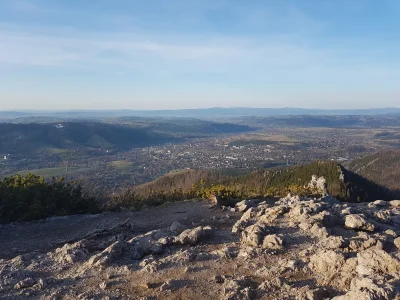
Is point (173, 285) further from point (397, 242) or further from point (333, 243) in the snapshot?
point (397, 242)

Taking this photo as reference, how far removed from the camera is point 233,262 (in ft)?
35.0

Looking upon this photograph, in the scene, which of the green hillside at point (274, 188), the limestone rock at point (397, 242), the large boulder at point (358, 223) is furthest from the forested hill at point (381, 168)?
the limestone rock at point (397, 242)

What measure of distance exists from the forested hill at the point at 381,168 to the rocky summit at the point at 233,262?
74421 millimetres

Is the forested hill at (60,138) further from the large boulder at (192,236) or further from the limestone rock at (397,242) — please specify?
the limestone rock at (397,242)

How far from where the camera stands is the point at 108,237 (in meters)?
13.7

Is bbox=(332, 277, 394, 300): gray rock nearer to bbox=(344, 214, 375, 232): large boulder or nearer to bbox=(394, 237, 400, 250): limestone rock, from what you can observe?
bbox=(394, 237, 400, 250): limestone rock

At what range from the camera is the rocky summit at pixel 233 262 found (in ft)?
29.7

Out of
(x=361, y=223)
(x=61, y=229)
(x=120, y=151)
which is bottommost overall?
(x=120, y=151)

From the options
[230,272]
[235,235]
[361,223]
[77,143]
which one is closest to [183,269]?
[230,272]

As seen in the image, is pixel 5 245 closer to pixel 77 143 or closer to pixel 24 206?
pixel 24 206

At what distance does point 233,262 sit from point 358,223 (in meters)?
4.81

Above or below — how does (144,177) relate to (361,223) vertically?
below

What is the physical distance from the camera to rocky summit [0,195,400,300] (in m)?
9.06

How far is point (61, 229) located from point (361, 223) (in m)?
11.8
